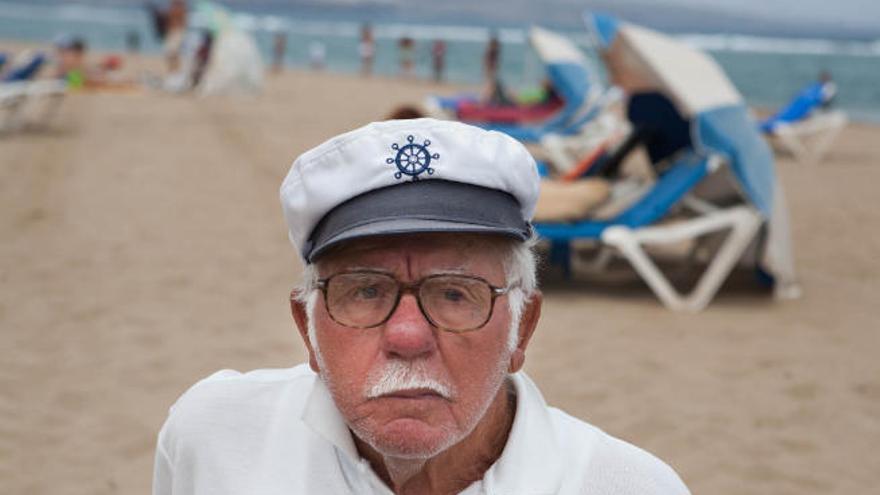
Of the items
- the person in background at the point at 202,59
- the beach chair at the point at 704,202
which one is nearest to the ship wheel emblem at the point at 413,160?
the beach chair at the point at 704,202

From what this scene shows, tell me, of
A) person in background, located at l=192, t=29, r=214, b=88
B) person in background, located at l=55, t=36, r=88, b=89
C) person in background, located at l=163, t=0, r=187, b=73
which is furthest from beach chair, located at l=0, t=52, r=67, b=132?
person in background, located at l=163, t=0, r=187, b=73

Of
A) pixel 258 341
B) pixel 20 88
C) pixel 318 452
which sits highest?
pixel 318 452

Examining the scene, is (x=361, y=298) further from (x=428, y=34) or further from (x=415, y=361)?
(x=428, y=34)

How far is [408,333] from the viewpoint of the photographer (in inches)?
49.3

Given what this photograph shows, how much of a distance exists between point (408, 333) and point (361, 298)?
3.7 inches

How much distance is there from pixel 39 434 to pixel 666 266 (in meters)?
4.81

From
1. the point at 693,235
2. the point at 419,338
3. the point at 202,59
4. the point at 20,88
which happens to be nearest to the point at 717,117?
the point at 693,235

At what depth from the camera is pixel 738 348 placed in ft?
18.3

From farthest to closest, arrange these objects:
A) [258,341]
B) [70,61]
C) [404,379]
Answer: [70,61]
[258,341]
[404,379]

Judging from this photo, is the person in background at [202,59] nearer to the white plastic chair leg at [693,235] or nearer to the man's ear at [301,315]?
the white plastic chair leg at [693,235]

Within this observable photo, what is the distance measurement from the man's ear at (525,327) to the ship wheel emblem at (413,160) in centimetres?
26

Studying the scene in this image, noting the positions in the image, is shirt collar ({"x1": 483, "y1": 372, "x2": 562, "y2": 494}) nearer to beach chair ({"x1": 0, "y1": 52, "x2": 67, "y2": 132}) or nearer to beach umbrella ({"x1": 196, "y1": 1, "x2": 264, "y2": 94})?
beach chair ({"x1": 0, "y1": 52, "x2": 67, "y2": 132})

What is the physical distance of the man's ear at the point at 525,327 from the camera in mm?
1381

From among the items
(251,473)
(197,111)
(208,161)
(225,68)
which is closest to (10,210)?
(208,161)
